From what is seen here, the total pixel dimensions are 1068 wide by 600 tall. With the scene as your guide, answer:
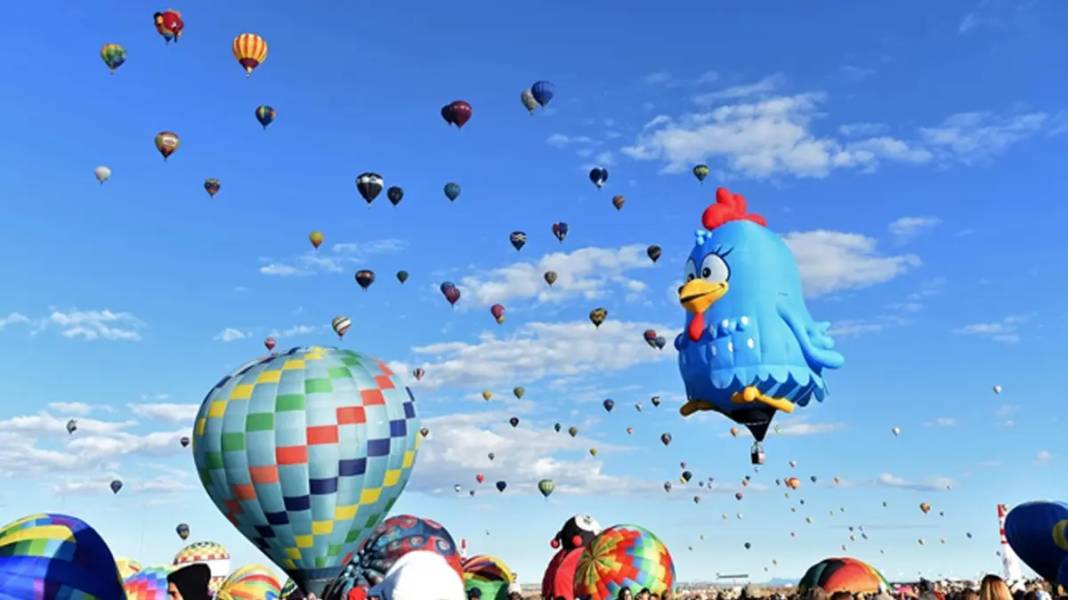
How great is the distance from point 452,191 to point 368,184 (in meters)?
Result: 5.10

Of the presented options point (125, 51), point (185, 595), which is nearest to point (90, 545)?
point (185, 595)

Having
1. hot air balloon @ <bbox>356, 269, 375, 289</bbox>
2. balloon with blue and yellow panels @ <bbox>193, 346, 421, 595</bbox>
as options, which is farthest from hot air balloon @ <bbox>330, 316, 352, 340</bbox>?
balloon with blue and yellow panels @ <bbox>193, 346, 421, 595</bbox>

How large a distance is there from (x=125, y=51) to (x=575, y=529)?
2181cm

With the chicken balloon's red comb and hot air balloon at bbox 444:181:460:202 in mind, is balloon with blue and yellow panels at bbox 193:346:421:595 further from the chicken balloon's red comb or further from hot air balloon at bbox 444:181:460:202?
hot air balloon at bbox 444:181:460:202

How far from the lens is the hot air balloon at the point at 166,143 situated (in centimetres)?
3164

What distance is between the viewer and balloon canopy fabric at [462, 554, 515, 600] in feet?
65.5

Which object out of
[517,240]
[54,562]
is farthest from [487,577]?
[517,240]

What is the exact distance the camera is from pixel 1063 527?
21.3 metres

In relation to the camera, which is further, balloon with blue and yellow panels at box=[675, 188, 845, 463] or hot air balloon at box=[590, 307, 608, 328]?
hot air balloon at box=[590, 307, 608, 328]

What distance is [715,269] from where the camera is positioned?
58.4 feet

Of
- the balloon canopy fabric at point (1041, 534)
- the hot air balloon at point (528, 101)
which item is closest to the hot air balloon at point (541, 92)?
the hot air balloon at point (528, 101)

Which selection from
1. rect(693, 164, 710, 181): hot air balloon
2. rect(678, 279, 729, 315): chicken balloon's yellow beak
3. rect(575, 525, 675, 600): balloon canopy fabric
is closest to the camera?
rect(678, 279, 729, 315): chicken balloon's yellow beak

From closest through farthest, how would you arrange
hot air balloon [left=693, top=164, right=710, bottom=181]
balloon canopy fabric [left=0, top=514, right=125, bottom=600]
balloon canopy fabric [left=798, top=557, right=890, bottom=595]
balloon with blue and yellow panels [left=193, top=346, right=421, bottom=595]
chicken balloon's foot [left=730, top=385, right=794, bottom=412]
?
balloon canopy fabric [left=0, top=514, right=125, bottom=600], balloon canopy fabric [left=798, top=557, right=890, bottom=595], balloon with blue and yellow panels [left=193, top=346, right=421, bottom=595], chicken balloon's foot [left=730, top=385, right=794, bottom=412], hot air balloon [left=693, top=164, right=710, bottom=181]

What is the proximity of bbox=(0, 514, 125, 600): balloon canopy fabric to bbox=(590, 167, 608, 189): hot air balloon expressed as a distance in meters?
23.1
